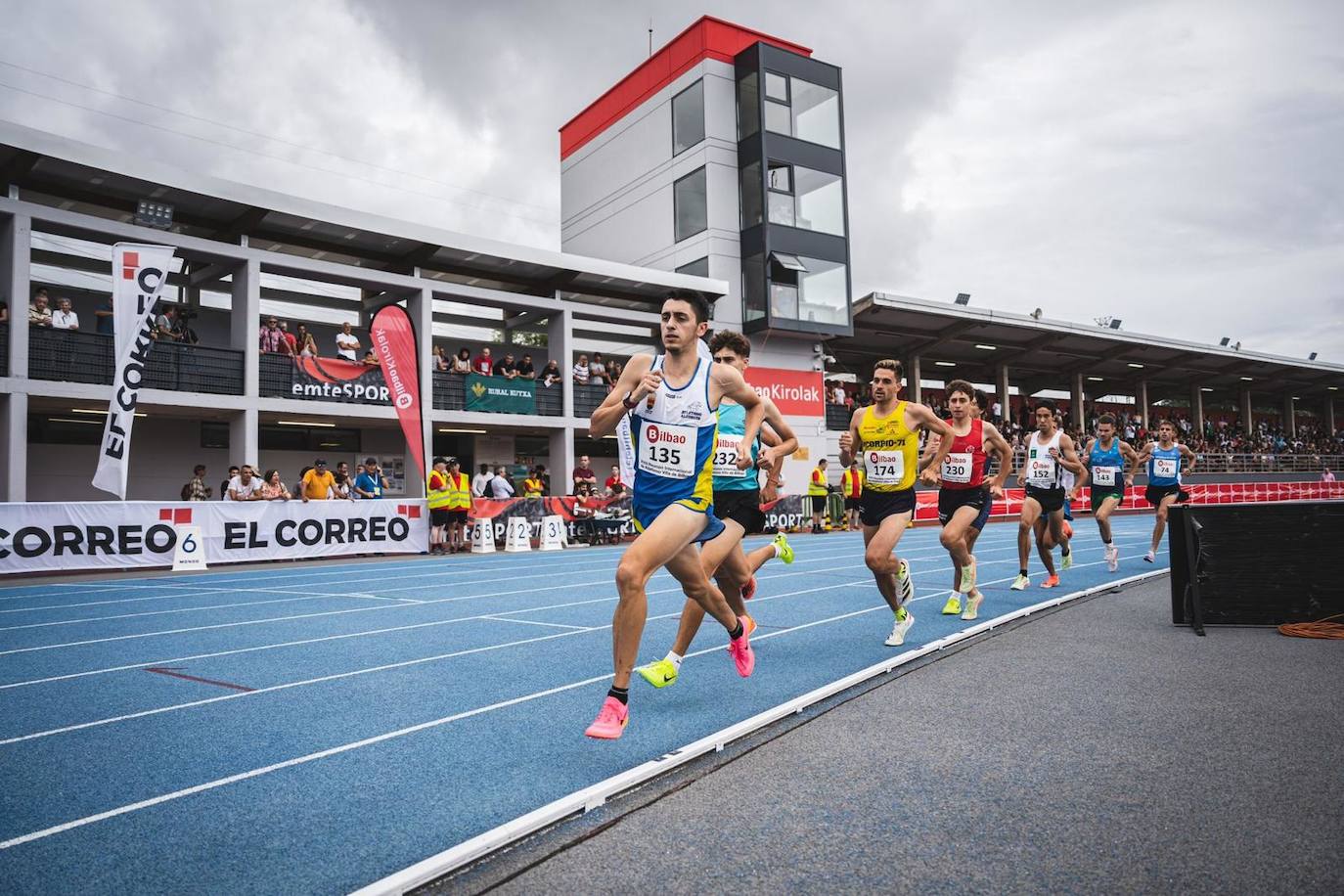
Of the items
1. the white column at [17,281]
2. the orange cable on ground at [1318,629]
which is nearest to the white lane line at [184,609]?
the orange cable on ground at [1318,629]

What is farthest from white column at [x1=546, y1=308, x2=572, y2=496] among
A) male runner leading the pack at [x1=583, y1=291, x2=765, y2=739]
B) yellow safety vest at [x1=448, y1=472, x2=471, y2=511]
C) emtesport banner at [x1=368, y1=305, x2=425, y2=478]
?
male runner leading the pack at [x1=583, y1=291, x2=765, y2=739]

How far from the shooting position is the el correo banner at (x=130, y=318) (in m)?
14.1

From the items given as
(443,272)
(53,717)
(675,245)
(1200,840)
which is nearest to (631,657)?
(1200,840)

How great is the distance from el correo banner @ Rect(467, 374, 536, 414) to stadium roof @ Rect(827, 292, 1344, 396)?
1466 centimetres

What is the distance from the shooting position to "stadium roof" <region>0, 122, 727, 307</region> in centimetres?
1708

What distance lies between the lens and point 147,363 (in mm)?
18156

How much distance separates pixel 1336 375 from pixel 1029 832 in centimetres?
6208

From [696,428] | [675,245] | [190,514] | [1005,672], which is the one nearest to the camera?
[696,428]

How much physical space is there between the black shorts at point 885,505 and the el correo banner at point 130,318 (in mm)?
12281

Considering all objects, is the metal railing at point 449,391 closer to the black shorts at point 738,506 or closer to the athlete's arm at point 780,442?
the black shorts at point 738,506

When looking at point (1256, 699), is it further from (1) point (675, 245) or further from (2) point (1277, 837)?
(1) point (675, 245)

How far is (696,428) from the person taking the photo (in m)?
4.80

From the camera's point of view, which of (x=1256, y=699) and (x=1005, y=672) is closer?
(x=1256, y=699)

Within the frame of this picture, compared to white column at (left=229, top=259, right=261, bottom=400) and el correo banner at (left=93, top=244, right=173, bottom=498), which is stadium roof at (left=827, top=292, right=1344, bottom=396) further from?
el correo banner at (left=93, top=244, right=173, bottom=498)
